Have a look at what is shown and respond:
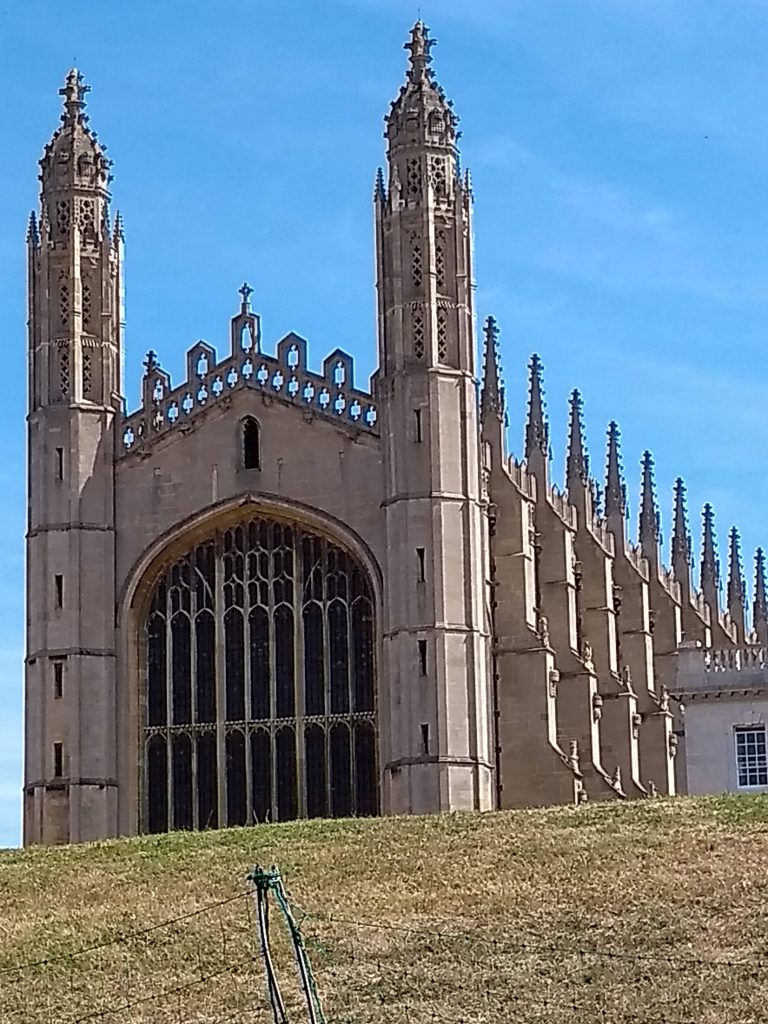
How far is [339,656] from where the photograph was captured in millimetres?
60375

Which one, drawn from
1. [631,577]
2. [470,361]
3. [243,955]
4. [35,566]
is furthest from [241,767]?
[243,955]

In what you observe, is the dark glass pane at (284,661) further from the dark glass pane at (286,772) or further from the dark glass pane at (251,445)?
the dark glass pane at (251,445)

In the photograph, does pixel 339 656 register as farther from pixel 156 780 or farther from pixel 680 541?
pixel 680 541

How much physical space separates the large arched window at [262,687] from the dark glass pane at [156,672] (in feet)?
0.07

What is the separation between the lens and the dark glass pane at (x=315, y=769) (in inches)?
2350

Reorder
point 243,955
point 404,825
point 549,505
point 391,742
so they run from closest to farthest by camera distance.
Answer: point 243,955, point 404,825, point 391,742, point 549,505

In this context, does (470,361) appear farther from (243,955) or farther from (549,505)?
(243,955)

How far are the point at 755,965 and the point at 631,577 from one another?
39.5m

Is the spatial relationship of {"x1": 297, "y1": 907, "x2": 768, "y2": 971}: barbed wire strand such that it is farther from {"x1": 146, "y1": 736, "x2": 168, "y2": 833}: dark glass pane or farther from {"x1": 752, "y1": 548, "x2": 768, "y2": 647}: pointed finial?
{"x1": 752, "y1": 548, "x2": 768, "y2": 647}: pointed finial

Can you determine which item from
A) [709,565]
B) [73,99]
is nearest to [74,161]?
[73,99]

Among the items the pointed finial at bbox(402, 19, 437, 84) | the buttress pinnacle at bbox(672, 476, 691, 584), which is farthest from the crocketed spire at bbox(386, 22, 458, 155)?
the buttress pinnacle at bbox(672, 476, 691, 584)

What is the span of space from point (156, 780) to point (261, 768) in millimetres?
2506

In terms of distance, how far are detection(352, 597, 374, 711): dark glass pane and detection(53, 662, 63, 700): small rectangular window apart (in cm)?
649

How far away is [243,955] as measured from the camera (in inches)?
1455
